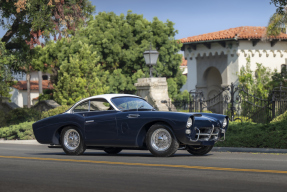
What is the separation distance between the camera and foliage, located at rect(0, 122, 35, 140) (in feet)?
76.1

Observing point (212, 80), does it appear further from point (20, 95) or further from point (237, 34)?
point (20, 95)

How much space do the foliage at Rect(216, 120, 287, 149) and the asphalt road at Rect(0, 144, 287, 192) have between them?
362 cm

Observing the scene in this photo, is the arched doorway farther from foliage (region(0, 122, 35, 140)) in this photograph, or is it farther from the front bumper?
the front bumper

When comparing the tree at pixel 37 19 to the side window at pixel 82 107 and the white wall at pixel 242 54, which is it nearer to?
the side window at pixel 82 107

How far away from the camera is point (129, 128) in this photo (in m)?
12.1

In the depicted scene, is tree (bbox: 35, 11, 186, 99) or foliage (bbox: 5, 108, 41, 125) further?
tree (bbox: 35, 11, 186, 99)

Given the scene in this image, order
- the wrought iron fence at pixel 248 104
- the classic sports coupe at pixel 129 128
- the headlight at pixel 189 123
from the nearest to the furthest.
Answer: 1. the headlight at pixel 189 123
2. the classic sports coupe at pixel 129 128
3. the wrought iron fence at pixel 248 104

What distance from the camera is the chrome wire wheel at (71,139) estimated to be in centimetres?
1306

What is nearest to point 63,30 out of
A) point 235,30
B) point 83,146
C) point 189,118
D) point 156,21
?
point 83,146

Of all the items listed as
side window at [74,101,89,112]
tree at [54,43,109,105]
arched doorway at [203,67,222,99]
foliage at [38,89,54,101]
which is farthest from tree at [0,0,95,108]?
arched doorway at [203,67,222,99]

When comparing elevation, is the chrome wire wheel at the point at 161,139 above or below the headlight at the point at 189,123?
below

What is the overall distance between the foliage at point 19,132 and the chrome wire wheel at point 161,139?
1235cm

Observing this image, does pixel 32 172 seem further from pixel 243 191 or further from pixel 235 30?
pixel 235 30

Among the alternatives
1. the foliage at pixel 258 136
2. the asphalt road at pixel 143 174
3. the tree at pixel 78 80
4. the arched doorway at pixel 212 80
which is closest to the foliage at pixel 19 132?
the foliage at pixel 258 136
